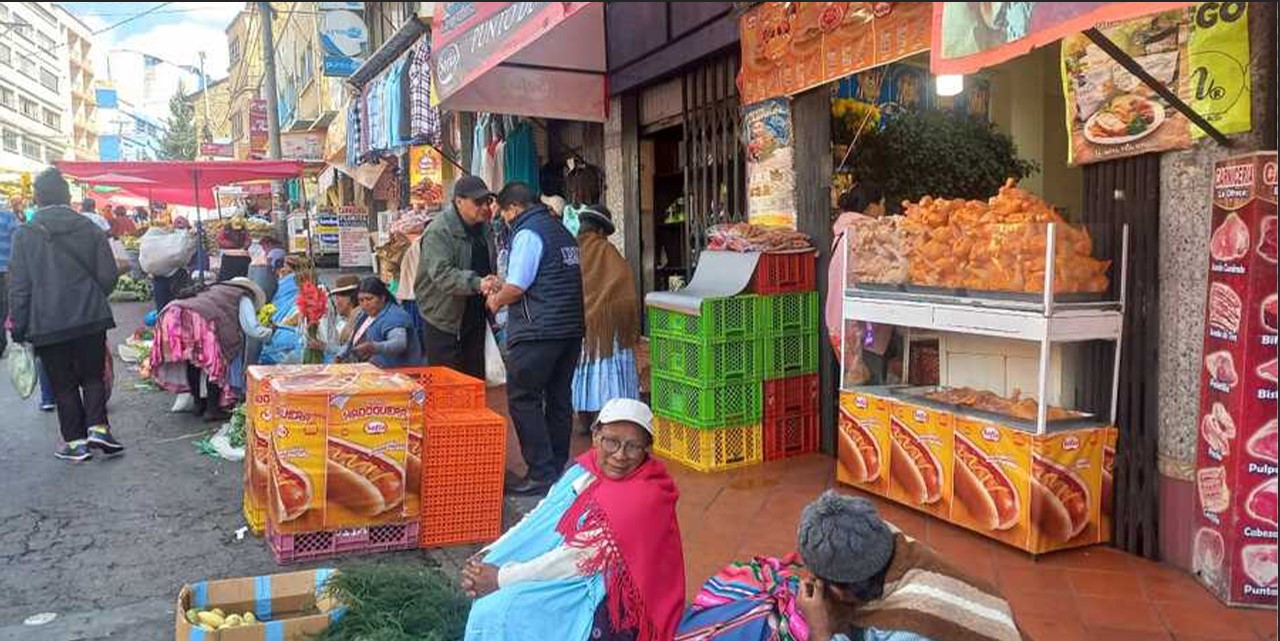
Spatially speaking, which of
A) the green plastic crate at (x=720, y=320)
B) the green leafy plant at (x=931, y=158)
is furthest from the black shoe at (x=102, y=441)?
the green leafy plant at (x=931, y=158)

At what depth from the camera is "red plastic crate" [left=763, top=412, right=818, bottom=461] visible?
5668 millimetres

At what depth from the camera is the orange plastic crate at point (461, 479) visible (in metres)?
4.37

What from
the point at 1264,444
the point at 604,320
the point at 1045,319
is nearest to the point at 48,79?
the point at 604,320

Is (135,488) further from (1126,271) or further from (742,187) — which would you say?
(1126,271)

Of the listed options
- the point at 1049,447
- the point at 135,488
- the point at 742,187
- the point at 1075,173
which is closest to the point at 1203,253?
the point at 1049,447

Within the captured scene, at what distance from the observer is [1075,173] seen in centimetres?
774

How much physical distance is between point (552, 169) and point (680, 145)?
2316 millimetres

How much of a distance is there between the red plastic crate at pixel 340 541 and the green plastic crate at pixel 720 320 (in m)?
1.96

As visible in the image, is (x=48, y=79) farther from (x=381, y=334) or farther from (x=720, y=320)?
(x=720, y=320)

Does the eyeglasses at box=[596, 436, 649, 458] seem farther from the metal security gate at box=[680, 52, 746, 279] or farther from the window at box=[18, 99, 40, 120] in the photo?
the window at box=[18, 99, 40, 120]

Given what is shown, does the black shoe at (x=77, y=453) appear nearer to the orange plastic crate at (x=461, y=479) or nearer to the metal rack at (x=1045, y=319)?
the orange plastic crate at (x=461, y=479)

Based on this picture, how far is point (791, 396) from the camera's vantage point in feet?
18.8

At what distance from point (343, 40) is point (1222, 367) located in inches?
608

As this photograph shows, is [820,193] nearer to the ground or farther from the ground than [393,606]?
farther from the ground
